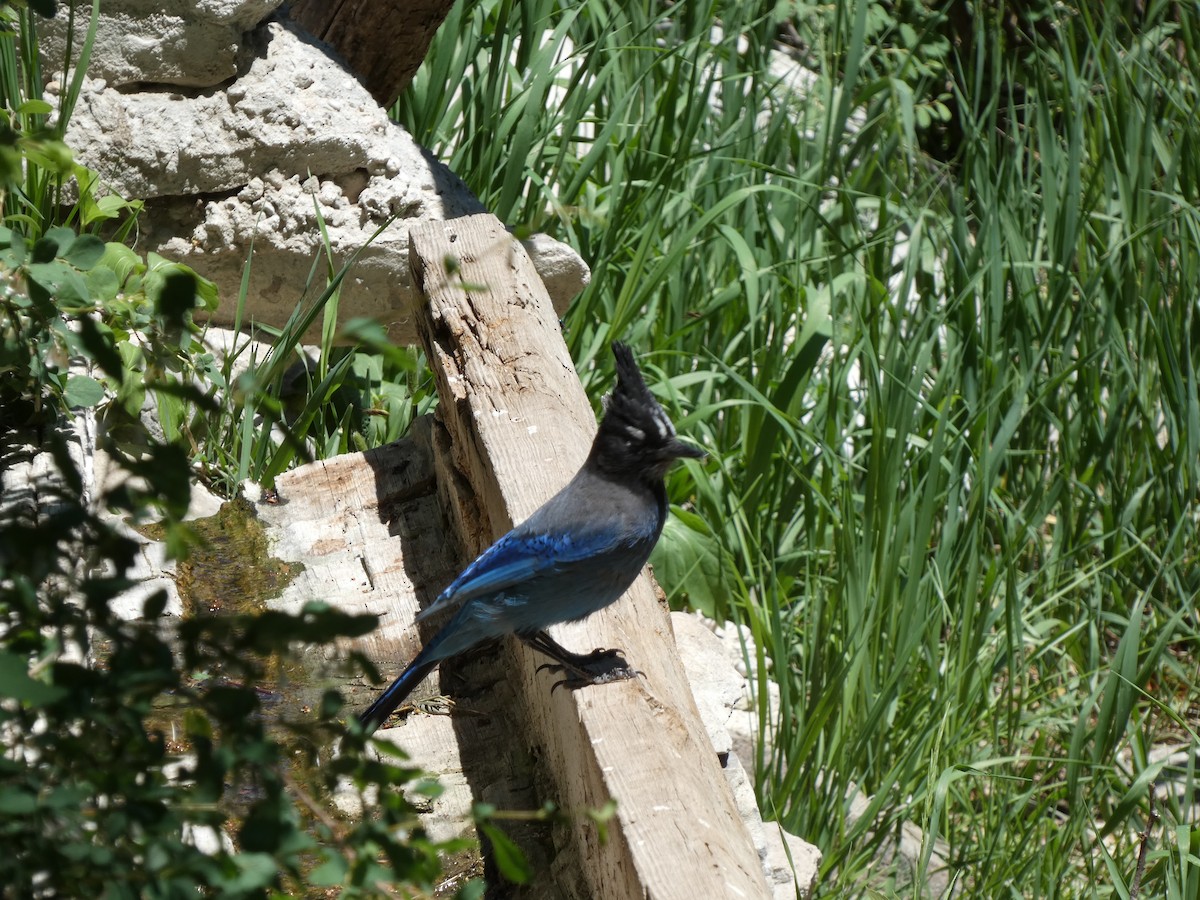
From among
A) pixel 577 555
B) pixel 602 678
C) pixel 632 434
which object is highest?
pixel 632 434

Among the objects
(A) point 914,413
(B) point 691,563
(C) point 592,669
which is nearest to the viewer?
(C) point 592,669

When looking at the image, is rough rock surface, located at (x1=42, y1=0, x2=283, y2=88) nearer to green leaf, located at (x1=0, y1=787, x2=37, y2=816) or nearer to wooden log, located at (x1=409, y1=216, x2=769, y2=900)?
wooden log, located at (x1=409, y1=216, x2=769, y2=900)

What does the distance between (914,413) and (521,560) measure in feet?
3.93

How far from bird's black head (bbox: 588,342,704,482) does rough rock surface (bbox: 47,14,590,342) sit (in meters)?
1.15

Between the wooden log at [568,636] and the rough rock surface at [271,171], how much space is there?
0.63 metres

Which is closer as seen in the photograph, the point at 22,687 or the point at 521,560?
the point at 22,687

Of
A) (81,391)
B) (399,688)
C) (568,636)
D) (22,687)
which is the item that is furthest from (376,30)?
(22,687)

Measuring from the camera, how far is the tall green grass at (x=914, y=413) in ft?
8.98

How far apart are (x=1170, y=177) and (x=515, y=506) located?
7.62 feet

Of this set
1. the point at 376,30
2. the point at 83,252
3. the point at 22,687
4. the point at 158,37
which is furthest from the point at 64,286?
the point at 376,30

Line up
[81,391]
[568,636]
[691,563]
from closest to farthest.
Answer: [81,391], [568,636], [691,563]

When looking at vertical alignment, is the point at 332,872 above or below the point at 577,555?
above

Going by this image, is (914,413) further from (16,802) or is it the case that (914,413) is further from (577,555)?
(16,802)

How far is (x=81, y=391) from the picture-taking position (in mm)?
2066
